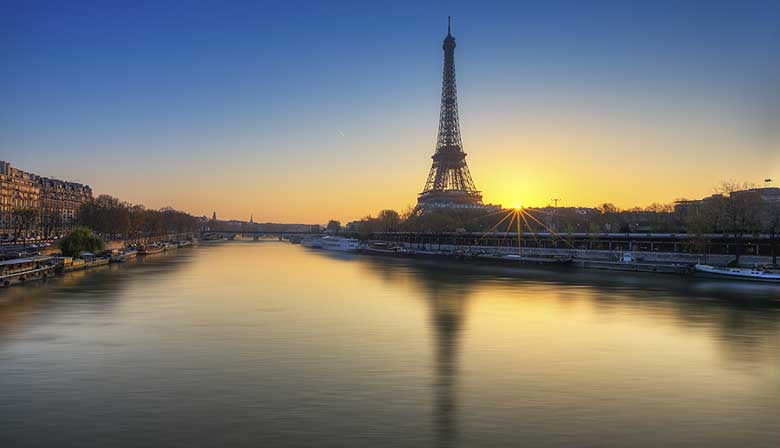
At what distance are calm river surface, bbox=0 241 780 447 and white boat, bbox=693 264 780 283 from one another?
38.5 feet

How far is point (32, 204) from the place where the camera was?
416 ft

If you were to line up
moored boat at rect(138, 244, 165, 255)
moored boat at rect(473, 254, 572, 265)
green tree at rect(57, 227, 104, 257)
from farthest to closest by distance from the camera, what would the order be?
moored boat at rect(138, 244, 165, 255), moored boat at rect(473, 254, 572, 265), green tree at rect(57, 227, 104, 257)

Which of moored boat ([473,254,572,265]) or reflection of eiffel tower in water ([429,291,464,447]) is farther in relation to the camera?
moored boat ([473,254,572,265])

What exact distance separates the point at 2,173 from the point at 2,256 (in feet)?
232

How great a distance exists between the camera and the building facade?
328 ft

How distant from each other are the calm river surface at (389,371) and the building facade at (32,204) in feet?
243

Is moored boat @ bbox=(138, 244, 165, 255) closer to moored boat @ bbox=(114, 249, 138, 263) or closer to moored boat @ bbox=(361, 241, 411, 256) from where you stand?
moored boat @ bbox=(114, 249, 138, 263)

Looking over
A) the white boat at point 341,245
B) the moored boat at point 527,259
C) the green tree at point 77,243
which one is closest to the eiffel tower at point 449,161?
the white boat at point 341,245

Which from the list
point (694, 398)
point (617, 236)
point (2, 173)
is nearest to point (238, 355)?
point (694, 398)

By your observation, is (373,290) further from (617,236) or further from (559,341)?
(617,236)

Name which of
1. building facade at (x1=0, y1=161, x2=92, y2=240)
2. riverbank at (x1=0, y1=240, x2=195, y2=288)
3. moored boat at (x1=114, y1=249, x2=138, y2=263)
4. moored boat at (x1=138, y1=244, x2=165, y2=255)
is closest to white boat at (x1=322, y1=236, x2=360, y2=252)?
moored boat at (x1=138, y1=244, x2=165, y2=255)

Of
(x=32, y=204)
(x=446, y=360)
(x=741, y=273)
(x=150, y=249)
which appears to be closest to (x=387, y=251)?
(x=150, y=249)

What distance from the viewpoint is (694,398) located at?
51.8ft

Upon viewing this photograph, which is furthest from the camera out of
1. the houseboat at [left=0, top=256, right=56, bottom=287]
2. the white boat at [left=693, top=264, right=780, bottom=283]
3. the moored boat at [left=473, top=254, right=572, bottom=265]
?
the moored boat at [left=473, top=254, right=572, bottom=265]
